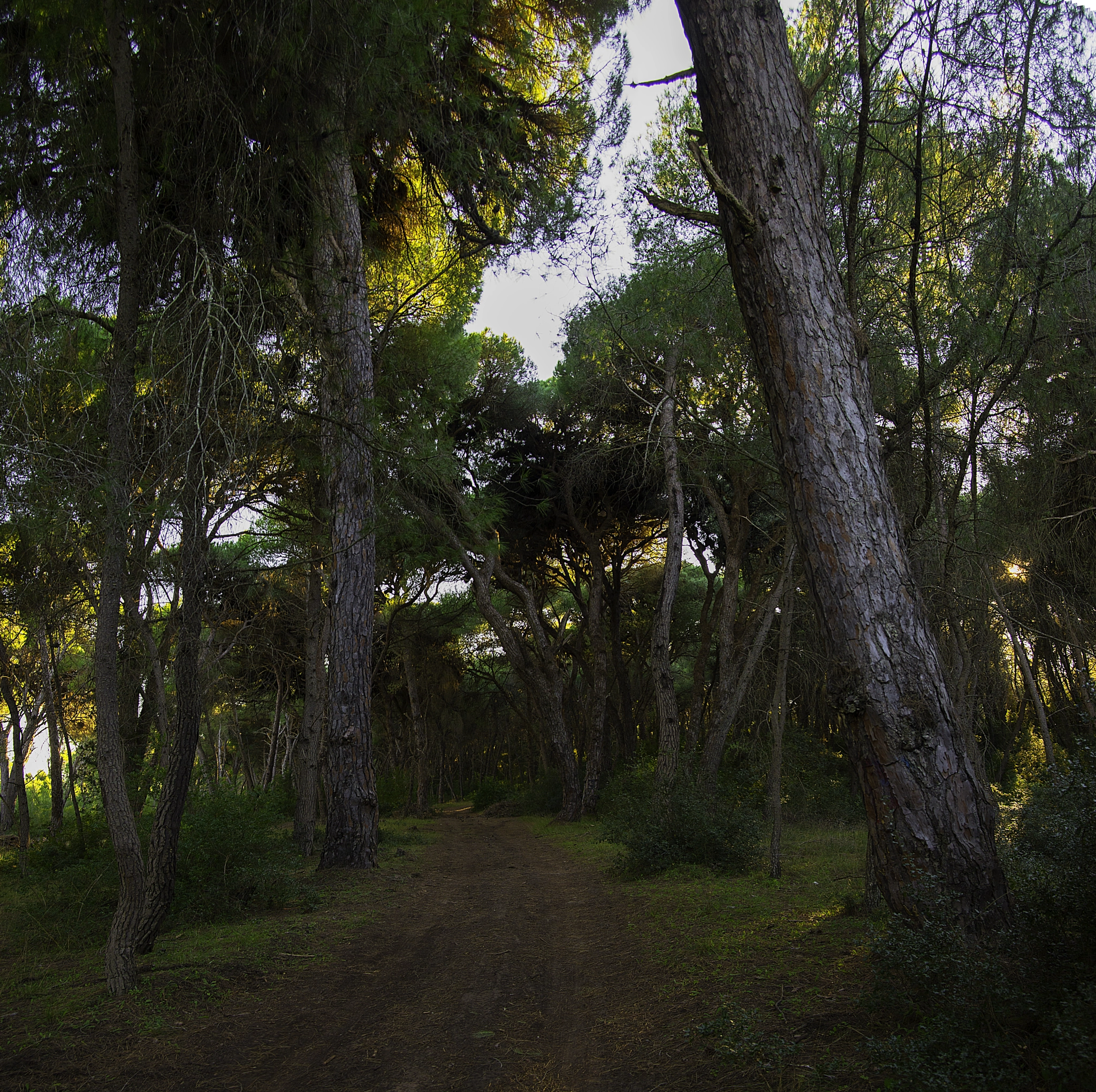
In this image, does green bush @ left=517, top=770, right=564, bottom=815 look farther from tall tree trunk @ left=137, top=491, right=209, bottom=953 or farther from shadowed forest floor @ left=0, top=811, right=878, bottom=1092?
tall tree trunk @ left=137, top=491, right=209, bottom=953

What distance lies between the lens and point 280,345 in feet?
17.6

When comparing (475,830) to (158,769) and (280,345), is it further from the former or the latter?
(280,345)

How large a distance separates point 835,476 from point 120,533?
3849 millimetres

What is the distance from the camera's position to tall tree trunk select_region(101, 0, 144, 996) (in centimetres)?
414

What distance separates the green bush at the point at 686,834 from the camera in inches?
306

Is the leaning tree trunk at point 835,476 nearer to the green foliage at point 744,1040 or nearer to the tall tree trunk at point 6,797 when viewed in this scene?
the green foliage at point 744,1040

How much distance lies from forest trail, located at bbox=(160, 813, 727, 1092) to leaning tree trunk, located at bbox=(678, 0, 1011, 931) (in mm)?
1295

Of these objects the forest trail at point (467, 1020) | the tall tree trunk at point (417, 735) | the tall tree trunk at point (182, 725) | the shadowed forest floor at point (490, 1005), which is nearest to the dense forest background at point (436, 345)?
the tall tree trunk at point (182, 725)

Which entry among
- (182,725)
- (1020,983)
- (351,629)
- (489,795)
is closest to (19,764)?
(351,629)

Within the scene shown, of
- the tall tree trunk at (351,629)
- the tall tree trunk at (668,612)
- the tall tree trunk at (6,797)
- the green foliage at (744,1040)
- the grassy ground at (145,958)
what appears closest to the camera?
the green foliage at (744,1040)

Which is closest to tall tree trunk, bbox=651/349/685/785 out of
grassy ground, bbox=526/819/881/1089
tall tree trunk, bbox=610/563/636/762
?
grassy ground, bbox=526/819/881/1089

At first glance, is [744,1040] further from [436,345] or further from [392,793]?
[392,793]

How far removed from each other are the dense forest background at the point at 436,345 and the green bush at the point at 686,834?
15 centimetres

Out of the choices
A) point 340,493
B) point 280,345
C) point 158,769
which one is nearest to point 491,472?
point 340,493
